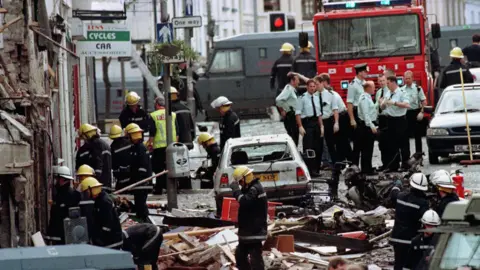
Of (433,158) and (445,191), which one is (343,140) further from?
(445,191)

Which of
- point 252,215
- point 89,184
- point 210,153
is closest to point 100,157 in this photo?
point 89,184

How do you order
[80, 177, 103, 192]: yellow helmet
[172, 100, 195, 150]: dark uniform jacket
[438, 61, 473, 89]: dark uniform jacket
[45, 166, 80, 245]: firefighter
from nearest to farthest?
[45, 166, 80, 245]: firefighter → [80, 177, 103, 192]: yellow helmet → [172, 100, 195, 150]: dark uniform jacket → [438, 61, 473, 89]: dark uniform jacket

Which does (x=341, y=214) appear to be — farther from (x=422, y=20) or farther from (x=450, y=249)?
(x=422, y=20)

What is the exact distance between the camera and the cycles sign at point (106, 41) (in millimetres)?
28469

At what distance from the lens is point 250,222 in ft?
60.4

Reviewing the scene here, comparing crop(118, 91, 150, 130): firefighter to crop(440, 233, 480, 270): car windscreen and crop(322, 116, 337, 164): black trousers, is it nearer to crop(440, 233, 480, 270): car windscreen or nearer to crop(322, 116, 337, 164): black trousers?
crop(322, 116, 337, 164): black trousers

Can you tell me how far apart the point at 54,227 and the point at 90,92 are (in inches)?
738

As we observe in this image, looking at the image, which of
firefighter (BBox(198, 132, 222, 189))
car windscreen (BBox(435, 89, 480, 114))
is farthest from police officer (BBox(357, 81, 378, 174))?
firefighter (BBox(198, 132, 222, 189))

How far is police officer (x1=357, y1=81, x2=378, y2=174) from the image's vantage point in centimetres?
2714

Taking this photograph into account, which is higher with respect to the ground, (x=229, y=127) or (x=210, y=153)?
(x=229, y=127)

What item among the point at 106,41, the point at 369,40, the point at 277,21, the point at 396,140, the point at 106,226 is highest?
the point at 277,21

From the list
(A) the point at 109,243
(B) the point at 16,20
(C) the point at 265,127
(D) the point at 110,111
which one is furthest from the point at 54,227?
(D) the point at 110,111

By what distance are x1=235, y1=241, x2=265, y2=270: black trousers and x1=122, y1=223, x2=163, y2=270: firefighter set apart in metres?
0.88

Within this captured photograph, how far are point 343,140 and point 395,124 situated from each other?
3.01 ft
